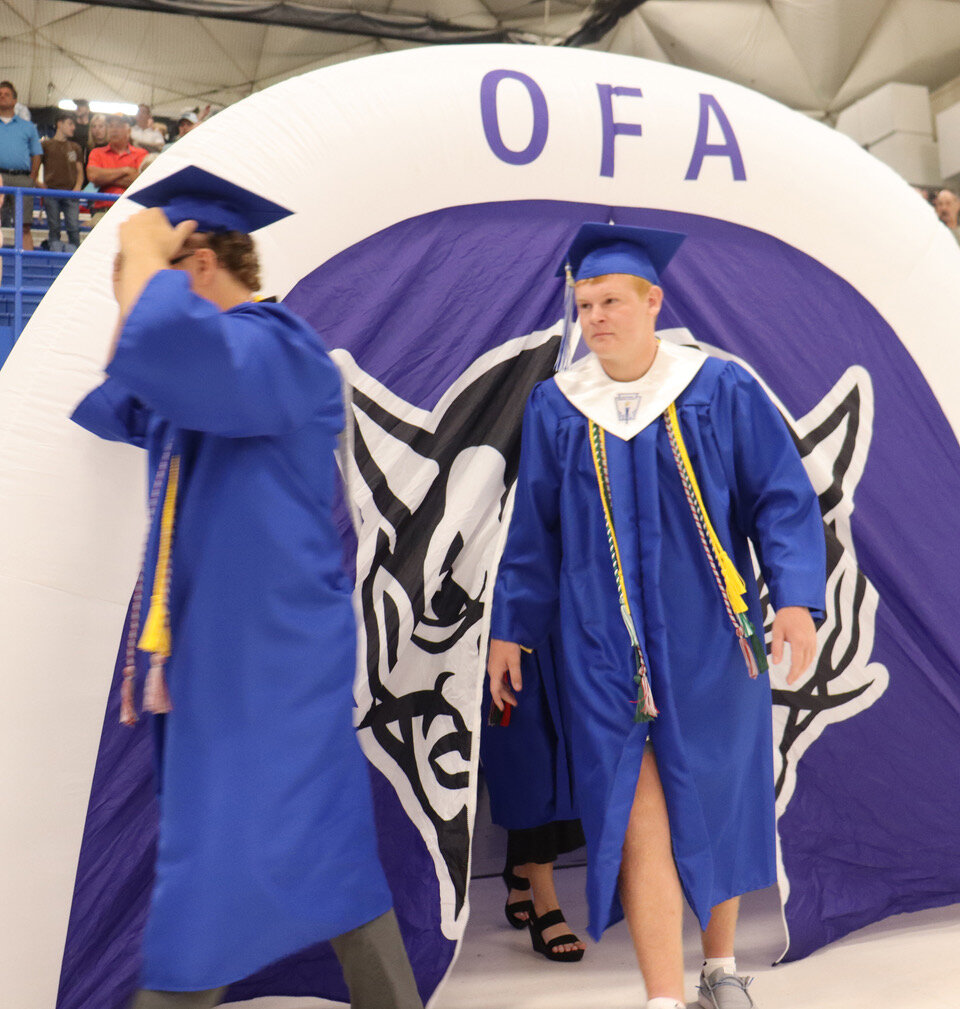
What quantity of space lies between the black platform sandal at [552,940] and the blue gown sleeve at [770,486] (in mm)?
1000

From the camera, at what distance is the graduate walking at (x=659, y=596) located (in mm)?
1856

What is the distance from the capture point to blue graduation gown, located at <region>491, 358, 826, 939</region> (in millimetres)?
1866

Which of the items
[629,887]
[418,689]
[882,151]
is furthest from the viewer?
[882,151]

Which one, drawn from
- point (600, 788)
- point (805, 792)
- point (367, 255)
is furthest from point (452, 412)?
point (805, 792)

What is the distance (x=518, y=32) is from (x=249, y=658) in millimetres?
9158

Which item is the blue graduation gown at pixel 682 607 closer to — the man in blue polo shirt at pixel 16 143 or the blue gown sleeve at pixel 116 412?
the blue gown sleeve at pixel 116 412

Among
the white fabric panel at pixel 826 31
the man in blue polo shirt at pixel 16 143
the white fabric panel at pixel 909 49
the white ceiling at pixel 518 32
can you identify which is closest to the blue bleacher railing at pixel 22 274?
the man in blue polo shirt at pixel 16 143

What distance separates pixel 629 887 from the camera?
6.07 ft

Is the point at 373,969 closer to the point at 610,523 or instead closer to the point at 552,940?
the point at 610,523

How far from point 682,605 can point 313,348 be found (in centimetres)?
85

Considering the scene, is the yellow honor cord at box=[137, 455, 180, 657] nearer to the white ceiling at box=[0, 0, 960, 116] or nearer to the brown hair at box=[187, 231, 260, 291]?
the brown hair at box=[187, 231, 260, 291]

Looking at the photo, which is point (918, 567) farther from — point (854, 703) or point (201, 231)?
point (201, 231)

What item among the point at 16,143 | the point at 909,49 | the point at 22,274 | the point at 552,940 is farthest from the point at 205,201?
the point at 909,49

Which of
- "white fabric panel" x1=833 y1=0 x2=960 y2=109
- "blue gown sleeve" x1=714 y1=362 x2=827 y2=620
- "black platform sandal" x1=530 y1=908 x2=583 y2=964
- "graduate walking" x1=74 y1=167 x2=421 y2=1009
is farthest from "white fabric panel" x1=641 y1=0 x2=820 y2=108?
"graduate walking" x1=74 y1=167 x2=421 y2=1009
